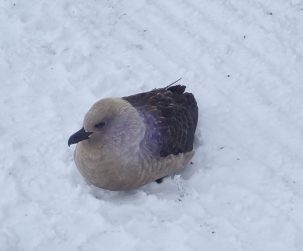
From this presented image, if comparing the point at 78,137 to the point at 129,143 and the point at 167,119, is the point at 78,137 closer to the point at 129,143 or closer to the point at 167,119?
the point at 129,143

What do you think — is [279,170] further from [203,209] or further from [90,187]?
[90,187]

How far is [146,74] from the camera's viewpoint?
434cm

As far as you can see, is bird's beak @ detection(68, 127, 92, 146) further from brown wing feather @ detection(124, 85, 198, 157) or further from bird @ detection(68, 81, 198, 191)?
brown wing feather @ detection(124, 85, 198, 157)

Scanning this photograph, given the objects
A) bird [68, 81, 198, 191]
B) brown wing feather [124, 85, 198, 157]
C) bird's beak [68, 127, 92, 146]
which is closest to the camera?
bird's beak [68, 127, 92, 146]

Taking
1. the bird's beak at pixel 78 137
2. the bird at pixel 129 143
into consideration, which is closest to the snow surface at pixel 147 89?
the bird at pixel 129 143

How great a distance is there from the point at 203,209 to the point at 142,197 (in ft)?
1.33

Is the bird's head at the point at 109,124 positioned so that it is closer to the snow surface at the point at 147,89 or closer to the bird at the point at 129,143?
the bird at the point at 129,143

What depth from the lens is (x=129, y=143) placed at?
135 inches

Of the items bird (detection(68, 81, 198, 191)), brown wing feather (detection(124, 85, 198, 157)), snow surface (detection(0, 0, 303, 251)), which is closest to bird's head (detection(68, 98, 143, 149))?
bird (detection(68, 81, 198, 191))

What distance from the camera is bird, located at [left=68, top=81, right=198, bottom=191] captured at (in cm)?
334

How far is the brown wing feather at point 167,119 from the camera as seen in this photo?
11.6 feet

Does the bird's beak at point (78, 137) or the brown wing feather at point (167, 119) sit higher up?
the brown wing feather at point (167, 119)

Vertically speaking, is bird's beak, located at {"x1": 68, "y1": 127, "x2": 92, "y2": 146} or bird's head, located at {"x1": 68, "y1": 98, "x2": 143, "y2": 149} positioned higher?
bird's head, located at {"x1": 68, "y1": 98, "x2": 143, "y2": 149}

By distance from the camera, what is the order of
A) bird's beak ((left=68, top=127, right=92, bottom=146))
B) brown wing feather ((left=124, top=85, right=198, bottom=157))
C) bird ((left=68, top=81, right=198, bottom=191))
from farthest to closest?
brown wing feather ((left=124, top=85, right=198, bottom=157)) → bird ((left=68, top=81, right=198, bottom=191)) → bird's beak ((left=68, top=127, right=92, bottom=146))
